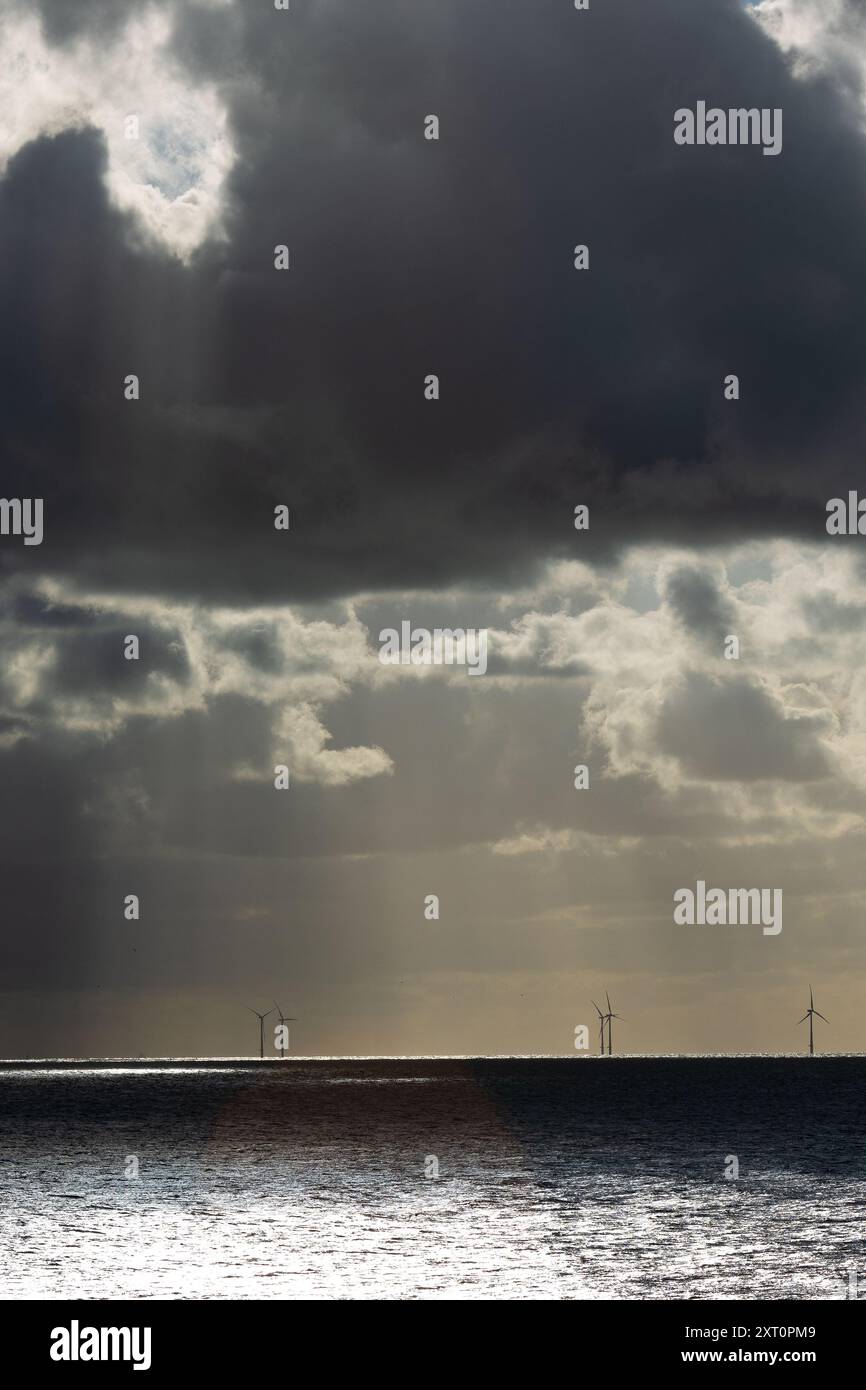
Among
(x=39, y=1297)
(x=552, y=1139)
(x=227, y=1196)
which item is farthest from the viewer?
(x=552, y=1139)

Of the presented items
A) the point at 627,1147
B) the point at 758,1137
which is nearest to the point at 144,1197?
the point at 627,1147

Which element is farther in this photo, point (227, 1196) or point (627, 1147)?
point (627, 1147)

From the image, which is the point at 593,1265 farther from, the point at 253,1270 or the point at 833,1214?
the point at 833,1214

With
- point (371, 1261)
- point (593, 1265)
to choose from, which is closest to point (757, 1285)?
point (593, 1265)
